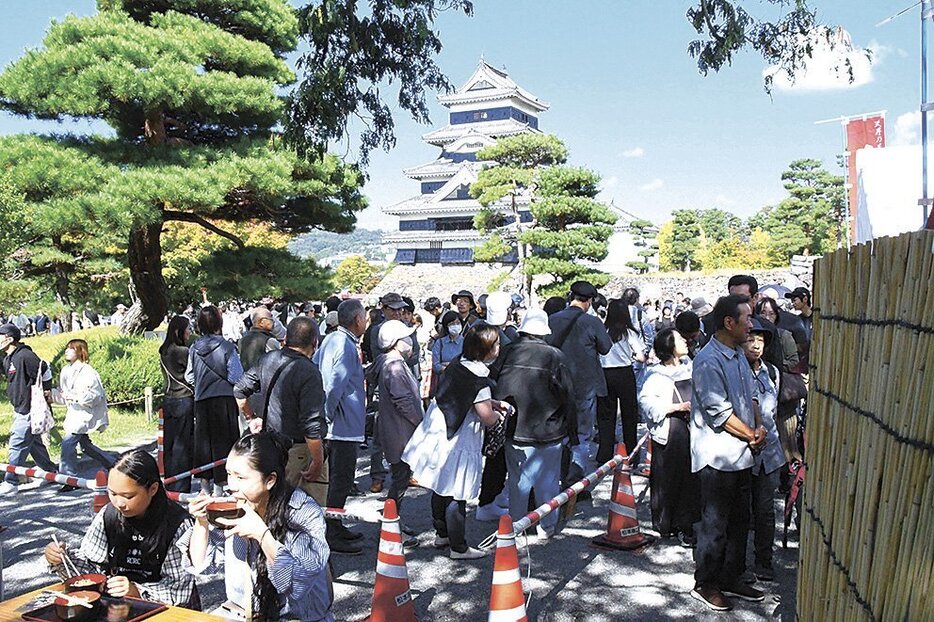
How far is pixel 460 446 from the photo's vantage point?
198 inches

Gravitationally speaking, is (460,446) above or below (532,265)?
below

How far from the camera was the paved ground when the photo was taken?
437cm

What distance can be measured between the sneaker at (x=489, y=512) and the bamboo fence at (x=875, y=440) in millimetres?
3457

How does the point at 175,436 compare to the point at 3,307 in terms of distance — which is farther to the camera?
the point at 3,307

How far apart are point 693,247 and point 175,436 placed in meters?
55.6

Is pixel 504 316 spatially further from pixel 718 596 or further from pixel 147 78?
pixel 147 78

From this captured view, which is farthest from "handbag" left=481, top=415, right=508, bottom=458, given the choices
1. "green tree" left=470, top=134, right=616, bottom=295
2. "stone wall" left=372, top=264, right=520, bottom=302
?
"stone wall" left=372, top=264, right=520, bottom=302

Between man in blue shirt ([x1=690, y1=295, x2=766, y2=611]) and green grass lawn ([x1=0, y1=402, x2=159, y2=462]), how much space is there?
6.71 meters

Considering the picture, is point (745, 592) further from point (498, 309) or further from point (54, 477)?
point (54, 477)

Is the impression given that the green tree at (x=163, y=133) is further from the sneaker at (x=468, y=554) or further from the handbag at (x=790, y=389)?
the handbag at (x=790, y=389)

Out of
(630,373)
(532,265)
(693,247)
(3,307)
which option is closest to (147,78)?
(3,307)

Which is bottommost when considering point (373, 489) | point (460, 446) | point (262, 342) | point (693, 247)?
point (373, 489)

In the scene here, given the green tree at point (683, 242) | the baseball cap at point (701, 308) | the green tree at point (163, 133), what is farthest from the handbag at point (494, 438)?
the green tree at point (683, 242)

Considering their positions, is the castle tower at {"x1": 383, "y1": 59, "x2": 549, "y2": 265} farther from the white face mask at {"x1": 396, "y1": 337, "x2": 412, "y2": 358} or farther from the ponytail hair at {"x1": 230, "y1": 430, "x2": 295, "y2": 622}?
the ponytail hair at {"x1": 230, "y1": 430, "x2": 295, "y2": 622}
